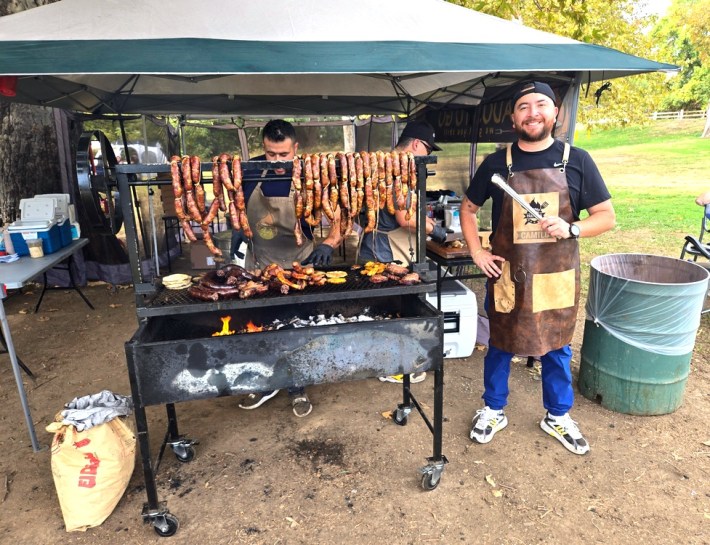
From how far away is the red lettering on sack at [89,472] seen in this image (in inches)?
98.7

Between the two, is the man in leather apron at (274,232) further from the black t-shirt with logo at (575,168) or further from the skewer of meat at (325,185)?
the black t-shirt with logo at (575,168)

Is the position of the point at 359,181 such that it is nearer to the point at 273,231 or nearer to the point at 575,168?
the point at 575,168

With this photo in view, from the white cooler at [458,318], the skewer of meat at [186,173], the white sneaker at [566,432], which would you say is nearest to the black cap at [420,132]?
the white cooler at [458,318]

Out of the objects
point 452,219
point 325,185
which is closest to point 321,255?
point 325,185

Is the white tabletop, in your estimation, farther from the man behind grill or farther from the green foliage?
the green foliage

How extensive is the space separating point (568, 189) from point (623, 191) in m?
14.4

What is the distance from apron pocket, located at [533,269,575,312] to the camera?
2.86m

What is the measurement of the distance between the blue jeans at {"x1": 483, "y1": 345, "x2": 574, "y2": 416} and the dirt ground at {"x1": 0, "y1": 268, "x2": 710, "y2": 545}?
27 cm

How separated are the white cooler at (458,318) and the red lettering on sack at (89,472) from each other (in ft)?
9.14

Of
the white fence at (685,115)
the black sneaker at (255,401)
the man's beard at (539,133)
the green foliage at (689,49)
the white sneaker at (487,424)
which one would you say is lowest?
the black sneaker at (255,401)

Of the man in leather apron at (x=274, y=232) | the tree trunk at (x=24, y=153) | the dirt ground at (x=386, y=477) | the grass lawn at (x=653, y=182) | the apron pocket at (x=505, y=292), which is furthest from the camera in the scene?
the grass lawn at (x=653, y=182)

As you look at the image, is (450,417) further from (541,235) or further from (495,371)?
(541,235)

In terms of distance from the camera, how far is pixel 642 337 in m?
3.37

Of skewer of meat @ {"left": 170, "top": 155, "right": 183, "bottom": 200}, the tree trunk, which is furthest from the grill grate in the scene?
the tree trunk
